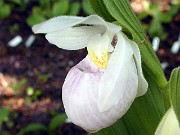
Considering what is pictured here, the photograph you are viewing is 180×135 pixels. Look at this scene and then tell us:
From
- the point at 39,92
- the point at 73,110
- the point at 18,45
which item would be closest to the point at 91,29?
the point at 73,110

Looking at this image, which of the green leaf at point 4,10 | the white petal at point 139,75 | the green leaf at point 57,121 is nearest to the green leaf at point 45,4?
the green leaf at point 4,10

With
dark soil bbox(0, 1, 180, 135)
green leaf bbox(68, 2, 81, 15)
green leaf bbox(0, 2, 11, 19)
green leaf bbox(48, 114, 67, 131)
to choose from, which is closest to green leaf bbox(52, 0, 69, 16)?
green leaf bbox(68, 2, 81, 15)

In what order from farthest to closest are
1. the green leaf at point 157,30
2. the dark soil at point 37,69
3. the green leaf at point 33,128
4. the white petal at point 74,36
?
the green leaf at point 157,30 < the dark soil at point 37,69 < the green leaf at point 33,128 < the white petal at point 74,36

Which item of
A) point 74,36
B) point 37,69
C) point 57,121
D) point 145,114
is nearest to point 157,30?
point 37,69

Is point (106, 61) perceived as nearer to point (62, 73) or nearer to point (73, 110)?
point (73, 110)

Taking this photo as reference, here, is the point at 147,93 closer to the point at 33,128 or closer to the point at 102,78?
the point at 102,78

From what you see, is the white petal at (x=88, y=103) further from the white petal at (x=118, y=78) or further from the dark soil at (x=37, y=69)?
the dark soil at (x=37, y=69)

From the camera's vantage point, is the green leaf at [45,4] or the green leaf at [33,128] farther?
the green leaf at [45,4]

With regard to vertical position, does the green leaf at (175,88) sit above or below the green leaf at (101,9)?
below

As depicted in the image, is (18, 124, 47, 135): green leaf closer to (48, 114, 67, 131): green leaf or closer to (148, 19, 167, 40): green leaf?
(48, 114, 67, 131): green leaf
